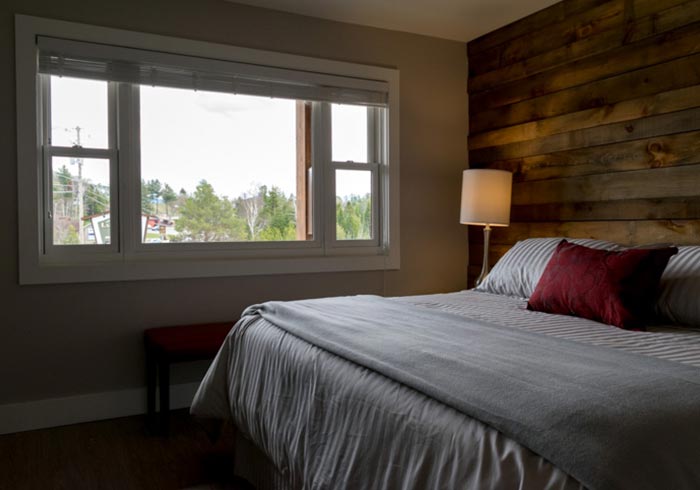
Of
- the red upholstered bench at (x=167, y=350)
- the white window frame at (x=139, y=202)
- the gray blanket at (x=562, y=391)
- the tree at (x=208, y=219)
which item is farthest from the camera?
the tree at (x=208, y=219)

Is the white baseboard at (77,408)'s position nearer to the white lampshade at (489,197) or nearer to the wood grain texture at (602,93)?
the white lampshade at (489,197)

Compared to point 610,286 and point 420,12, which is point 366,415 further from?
point 420,12

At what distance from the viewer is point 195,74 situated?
131 inches

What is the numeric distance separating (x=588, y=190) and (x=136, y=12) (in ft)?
8.87

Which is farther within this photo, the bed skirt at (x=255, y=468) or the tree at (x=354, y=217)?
the tree at (x=354, y=217)

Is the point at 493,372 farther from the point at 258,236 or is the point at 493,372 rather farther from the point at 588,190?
the point at 258,236

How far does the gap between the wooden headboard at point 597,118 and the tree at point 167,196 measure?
2.13 metres

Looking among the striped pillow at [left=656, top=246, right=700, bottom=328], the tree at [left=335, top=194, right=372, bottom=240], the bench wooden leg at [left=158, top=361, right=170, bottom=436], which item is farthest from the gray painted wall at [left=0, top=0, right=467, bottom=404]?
the striped pillow at [left=656, top=246, right=700, bottom=328]

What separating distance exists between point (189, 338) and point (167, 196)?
89 cm

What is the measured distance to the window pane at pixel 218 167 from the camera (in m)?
3.31

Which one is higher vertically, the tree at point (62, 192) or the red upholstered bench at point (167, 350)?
the tree at point (62, 192)

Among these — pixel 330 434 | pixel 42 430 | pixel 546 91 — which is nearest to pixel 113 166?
pixel 42 430

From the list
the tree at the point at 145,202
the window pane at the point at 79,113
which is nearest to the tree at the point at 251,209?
the tree at the point at 145,202

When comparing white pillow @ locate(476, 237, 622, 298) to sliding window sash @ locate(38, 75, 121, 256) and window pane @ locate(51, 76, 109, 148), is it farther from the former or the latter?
window pane @ locate(51, 76, 109, 148)
